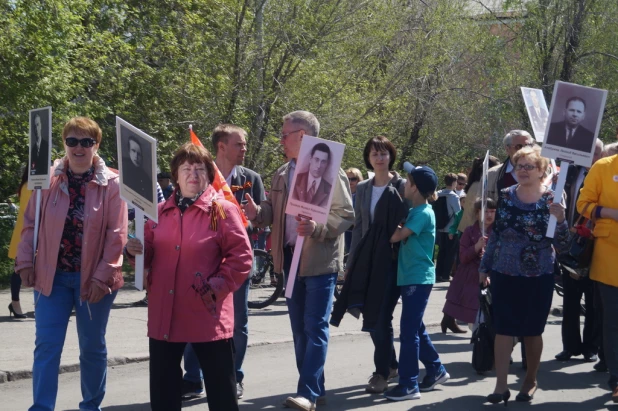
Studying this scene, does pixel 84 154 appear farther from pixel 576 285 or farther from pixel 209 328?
pixel 576 285

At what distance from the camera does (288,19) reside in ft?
53.8

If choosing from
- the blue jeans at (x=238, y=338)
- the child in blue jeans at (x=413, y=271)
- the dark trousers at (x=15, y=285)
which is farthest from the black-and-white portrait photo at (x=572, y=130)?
the dark trousers at (x=15, y=285)

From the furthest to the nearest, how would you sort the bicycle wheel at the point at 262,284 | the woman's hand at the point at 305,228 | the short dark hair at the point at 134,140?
the bicycle wheel at the point at 262,284 < the woman's hand at the point at 305,228 < the short dark hair at the point at 134,140

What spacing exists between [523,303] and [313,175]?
1828 mm

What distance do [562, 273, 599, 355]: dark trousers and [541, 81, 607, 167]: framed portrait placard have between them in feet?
6.94

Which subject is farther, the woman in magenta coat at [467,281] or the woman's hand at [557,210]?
the woman in magenta coat at [467,281]

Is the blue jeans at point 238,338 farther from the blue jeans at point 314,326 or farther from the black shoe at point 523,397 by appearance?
the black shoe at point 523,397

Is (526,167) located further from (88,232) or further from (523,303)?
(88,232)

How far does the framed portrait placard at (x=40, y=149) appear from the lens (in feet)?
18.9

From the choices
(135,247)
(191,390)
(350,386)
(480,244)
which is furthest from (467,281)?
(135,247)

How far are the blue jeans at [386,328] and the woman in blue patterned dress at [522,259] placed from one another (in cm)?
76

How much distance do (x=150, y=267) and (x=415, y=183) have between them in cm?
261

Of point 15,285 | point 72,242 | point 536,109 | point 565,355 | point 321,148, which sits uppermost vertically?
point 536,109

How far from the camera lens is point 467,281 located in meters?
9.02
